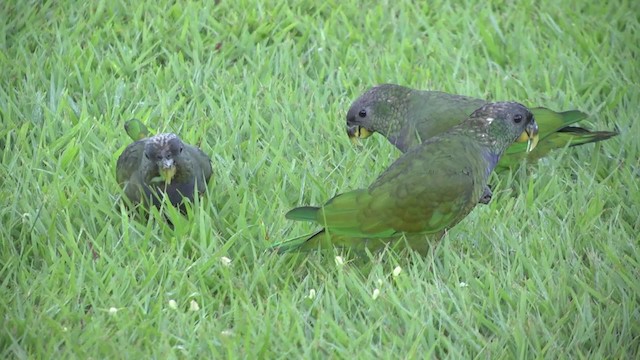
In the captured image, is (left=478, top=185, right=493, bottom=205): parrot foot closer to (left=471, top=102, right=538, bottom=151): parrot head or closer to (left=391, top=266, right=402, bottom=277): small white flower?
(left=471, top=102, right=538, bottom=151): parrot head

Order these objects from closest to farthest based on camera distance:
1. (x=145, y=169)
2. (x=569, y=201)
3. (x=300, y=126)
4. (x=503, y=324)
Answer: (x=503, y=324)
(x=145, y=169)
(x=569, y=201)
(x=300, y=126)

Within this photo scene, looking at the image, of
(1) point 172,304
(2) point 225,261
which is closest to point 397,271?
(2) point 225,261

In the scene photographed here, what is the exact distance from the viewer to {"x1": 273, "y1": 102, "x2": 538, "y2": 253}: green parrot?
13.9ft

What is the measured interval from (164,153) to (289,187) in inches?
28.8

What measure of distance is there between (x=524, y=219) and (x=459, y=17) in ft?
7.78

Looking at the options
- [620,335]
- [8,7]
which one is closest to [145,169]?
[620,335]

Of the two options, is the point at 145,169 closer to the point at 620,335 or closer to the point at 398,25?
the point at 620,335

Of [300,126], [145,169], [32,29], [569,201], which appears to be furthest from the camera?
[32,29]

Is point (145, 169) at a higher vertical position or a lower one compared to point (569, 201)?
higher

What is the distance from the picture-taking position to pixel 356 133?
5238mm

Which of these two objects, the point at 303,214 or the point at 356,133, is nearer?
the point at 303,214

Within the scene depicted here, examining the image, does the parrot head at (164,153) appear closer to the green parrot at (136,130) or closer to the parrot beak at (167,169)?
the parrot beak at (167,169)

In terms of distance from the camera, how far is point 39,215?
4.59 meters

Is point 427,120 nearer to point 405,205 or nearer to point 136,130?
point 405,205
